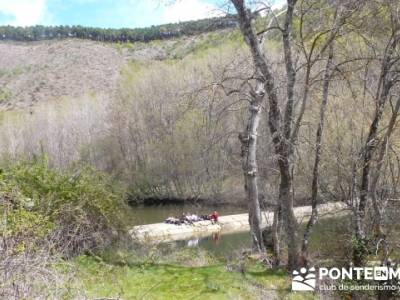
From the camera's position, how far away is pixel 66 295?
5.09 m

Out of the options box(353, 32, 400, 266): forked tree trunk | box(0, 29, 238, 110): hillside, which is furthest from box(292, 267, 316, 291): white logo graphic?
box(0, 29, 238, 110): hillside

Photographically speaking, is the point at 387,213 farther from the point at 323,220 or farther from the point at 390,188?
the point at 323,220

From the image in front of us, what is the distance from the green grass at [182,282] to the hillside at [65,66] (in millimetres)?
72065

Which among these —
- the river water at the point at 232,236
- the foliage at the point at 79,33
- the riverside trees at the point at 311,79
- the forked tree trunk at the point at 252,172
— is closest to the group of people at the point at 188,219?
the river water at the point at 232,236

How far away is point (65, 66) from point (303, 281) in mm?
97124

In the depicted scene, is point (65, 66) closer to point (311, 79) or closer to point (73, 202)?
point (73, 202)

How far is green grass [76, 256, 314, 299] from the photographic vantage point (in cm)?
721

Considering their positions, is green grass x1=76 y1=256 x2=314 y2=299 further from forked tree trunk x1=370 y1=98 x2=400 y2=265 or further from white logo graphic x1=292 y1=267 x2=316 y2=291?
forked tree trunk x1=370 y1=98 x2=400 y2=265

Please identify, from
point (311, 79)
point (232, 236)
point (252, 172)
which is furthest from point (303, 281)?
point (232, 236)

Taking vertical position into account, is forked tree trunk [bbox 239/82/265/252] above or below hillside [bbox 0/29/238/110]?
below

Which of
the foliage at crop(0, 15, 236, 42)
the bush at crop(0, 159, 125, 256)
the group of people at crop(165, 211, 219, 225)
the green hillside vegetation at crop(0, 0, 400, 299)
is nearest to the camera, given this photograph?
the green hillside vegetation at crop(0, 0, 400, 299)

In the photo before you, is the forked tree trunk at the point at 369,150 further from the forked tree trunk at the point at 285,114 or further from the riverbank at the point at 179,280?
the riverbank at the point at 179,280

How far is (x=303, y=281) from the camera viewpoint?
8211mm

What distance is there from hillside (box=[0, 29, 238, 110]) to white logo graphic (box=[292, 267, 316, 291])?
72.7 metres
